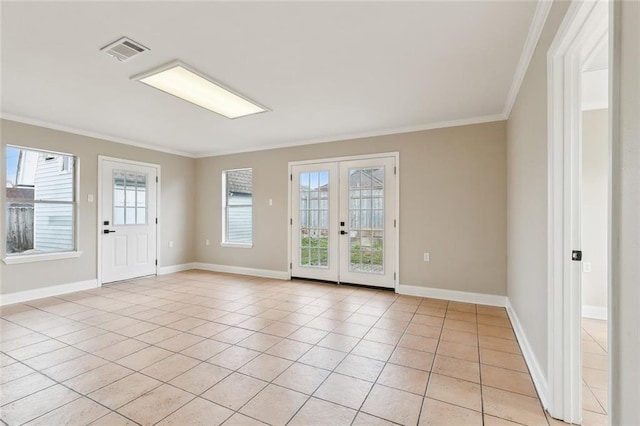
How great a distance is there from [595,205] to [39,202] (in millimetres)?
7128

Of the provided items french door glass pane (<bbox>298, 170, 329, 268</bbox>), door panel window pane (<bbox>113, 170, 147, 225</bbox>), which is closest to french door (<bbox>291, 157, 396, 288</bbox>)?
french door glass pane (<bbox>298, 170, 329, 268</bbox>)

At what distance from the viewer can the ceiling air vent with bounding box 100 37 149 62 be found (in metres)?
2.23

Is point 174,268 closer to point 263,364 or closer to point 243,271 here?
point 243,271

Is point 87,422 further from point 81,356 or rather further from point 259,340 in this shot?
point 259,340

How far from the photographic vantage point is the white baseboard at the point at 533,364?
6.20 ft

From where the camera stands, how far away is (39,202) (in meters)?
4.23

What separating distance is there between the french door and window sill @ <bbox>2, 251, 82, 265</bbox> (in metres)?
3.38

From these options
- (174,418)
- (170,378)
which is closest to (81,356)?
(170,378)

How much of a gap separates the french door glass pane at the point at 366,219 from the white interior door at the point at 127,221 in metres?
3.79

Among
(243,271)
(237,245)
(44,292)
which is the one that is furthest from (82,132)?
(243,271)

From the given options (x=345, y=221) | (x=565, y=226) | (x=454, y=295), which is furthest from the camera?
(x=345, y=221)

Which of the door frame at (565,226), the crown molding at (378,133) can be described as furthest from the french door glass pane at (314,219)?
the door frame at (565,226)

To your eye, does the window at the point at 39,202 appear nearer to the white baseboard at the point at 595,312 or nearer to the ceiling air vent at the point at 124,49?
the ceiling air vent at the point at 124,49

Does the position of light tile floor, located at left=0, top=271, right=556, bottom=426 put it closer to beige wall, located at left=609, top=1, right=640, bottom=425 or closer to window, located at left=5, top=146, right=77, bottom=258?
window, located at left=5, top=146, right=77, bottom=258
